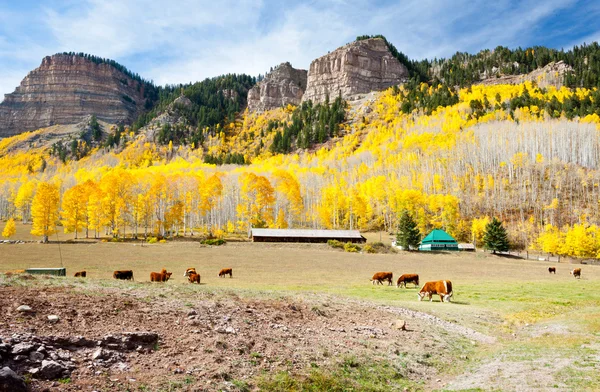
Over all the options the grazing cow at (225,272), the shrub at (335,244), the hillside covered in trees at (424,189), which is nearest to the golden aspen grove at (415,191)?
the hillside covered in trees at (424,189)

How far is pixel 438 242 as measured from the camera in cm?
8931

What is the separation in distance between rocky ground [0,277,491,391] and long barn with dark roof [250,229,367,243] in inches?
2605

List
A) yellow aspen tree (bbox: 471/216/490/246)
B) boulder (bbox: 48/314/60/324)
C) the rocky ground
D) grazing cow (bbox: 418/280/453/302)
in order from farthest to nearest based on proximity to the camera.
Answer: yellow aspen tree (bbox: 471/216/490/246) → grazing cow (bbox: 418/280/453/302) → boulder (bbox: 48/314/60/324) → the rocky ground

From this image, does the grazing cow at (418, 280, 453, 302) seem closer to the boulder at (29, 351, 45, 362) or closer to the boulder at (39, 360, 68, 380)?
the boulder at (39, 360, 68, 380)

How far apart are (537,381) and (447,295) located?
1577cm

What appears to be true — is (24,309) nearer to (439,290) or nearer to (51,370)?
(51,370)

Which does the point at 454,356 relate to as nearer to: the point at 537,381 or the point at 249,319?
the point at 537,381

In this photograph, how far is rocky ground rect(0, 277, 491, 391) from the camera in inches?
345

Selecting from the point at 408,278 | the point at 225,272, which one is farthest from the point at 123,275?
the point at 408,278

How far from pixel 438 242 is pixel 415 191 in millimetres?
23152

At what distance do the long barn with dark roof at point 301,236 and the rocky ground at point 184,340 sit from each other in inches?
2605

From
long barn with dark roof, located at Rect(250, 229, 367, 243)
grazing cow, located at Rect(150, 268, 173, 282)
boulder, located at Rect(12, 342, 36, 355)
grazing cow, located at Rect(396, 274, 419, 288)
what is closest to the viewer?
boulder, located at Rect(12, 342, 36, 355)

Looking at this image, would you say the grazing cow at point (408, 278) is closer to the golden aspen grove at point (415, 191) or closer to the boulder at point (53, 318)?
the boulder at point (53, 318)

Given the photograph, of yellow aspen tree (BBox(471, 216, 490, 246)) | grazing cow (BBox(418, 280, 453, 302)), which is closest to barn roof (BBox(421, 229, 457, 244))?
yellow aspen tree (BBox(471, 216, 490, 246))
